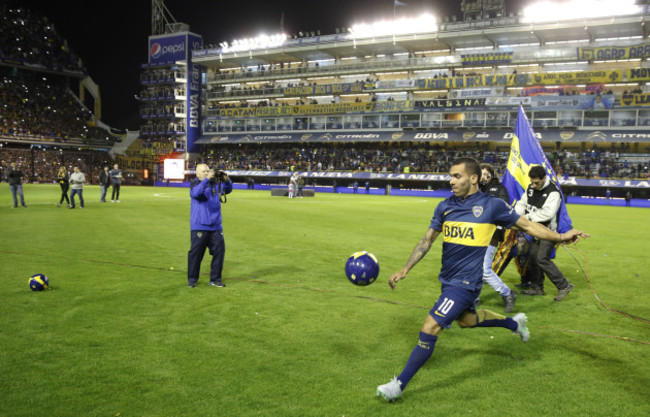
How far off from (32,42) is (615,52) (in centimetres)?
7898

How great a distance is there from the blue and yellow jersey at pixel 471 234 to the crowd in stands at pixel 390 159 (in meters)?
45.3

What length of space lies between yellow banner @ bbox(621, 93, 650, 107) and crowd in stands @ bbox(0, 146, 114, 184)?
64583 millimetres

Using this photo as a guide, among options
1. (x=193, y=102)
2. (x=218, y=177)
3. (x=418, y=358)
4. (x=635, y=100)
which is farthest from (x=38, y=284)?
(x=193, y=102)

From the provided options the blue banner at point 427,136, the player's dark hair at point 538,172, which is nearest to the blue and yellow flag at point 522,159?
the player's dark hair at point 538,172

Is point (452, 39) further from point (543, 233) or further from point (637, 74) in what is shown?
point (543, 233)

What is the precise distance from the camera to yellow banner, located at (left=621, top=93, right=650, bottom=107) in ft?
148

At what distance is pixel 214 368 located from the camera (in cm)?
476

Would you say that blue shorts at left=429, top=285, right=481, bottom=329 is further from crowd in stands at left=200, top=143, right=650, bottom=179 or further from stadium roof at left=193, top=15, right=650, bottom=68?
stadium roof at left=193, top=15, right=650, bottom=68

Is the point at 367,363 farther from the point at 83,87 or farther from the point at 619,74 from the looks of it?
the point at 83,87

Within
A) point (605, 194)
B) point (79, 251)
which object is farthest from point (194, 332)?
point (605, 194)

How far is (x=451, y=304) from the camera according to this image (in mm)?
4254

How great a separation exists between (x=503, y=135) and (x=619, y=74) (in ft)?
41.5

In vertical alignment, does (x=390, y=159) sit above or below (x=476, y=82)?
below

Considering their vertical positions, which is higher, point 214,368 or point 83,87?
point 83,87
